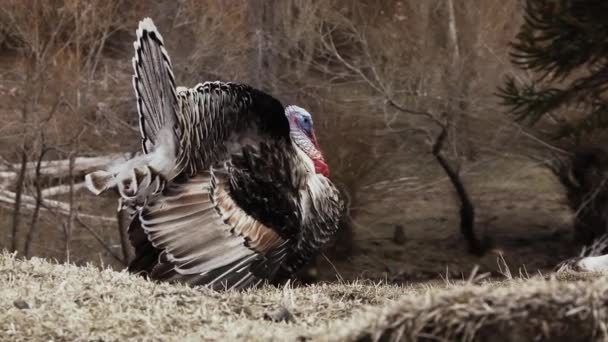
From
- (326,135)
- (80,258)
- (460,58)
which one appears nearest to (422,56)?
(460,58)

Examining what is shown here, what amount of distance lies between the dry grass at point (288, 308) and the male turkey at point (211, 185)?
0.40 meters

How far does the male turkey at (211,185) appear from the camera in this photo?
3.84 m

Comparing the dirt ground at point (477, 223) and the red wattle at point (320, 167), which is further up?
the red wattle at point (320, 167)

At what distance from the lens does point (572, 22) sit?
24.4 ft

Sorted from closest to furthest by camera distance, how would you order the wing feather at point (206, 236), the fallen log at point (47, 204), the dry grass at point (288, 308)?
the dry grass at point (288, 308), the wing feather at point (206, 236), the fallen log at point (47, 204)

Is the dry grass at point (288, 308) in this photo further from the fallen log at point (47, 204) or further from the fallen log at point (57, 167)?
the fallen log at point (47, 204)

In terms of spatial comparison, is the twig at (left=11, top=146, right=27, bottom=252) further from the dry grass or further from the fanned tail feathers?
the dry grass

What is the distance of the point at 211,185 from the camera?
4.00 meters

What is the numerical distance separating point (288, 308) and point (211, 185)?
1.25 metres

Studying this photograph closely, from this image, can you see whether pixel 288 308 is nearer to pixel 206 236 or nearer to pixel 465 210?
pixel 206 236

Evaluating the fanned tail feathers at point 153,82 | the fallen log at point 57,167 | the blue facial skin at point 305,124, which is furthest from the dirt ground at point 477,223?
the fanned tail feathers at point 153,82

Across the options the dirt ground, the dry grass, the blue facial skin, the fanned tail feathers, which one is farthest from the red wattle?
the dirt ground

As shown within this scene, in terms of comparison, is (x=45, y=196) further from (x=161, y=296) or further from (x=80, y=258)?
(x=161, y=296)

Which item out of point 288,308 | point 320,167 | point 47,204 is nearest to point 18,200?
point 47,204
